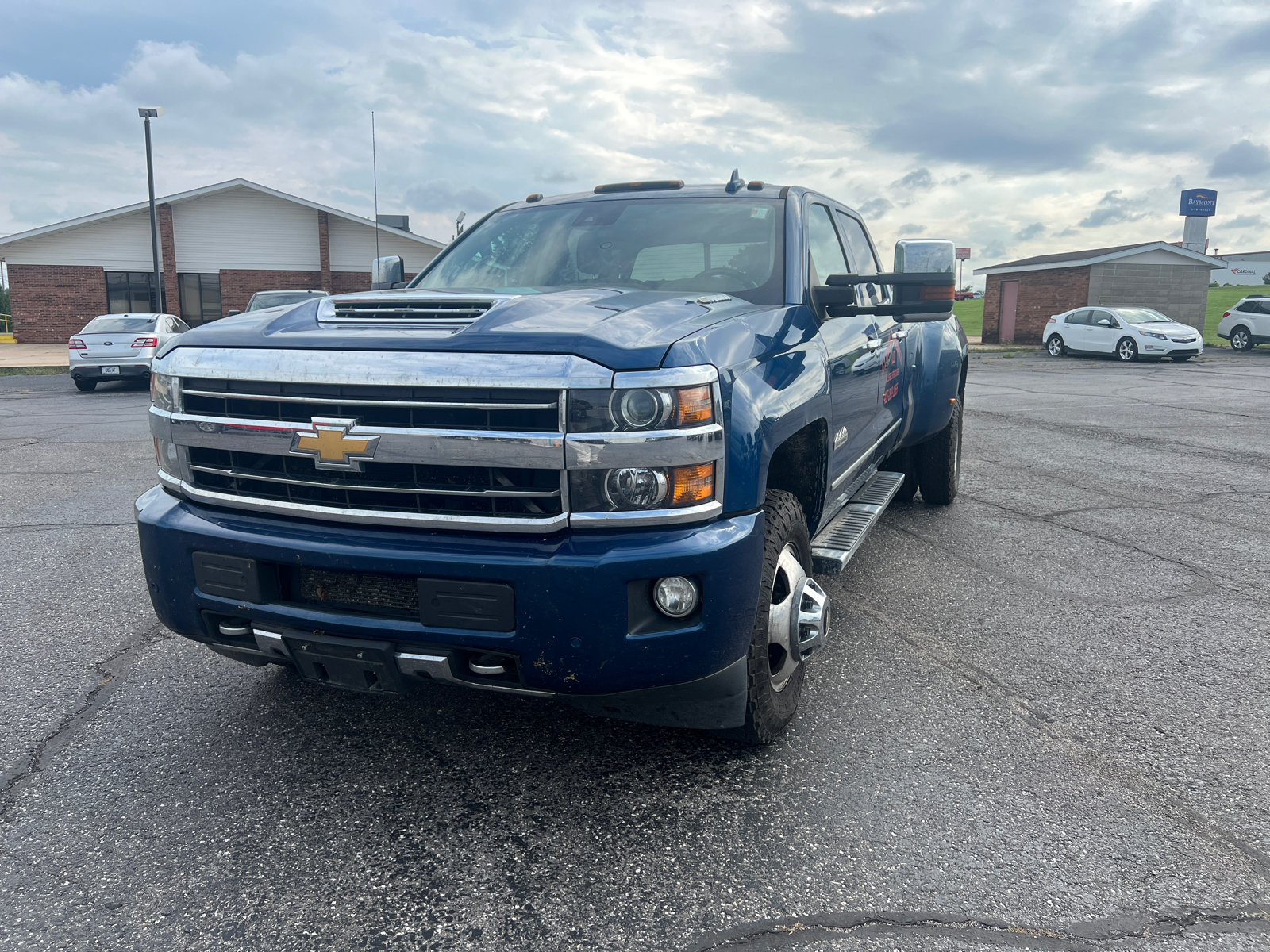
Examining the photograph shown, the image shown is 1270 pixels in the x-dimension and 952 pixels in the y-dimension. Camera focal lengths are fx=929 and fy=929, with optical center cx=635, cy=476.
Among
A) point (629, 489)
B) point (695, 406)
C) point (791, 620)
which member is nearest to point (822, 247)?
point (791, 620)

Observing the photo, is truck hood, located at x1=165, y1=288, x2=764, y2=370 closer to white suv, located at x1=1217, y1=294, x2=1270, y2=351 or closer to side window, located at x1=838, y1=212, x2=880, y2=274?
side window, located at x1=838, y1=212, x2=880, y2=274

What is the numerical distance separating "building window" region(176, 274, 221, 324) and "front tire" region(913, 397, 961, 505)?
31.1 m

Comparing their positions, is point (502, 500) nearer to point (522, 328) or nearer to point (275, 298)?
point (522, 328)

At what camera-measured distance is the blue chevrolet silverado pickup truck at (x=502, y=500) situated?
228cm

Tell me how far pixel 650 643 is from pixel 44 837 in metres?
1.70

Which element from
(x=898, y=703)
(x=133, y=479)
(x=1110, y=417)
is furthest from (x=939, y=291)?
(x=1110, y=417)

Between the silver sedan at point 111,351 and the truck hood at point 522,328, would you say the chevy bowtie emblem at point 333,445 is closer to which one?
the truck hood at point 522,328

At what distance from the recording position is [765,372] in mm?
2699

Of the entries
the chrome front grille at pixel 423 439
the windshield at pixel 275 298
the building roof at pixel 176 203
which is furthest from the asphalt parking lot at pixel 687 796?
the building roof at pixel 176 203

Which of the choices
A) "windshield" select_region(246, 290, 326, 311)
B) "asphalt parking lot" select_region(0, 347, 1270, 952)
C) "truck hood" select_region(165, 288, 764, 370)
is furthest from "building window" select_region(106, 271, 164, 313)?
"truck hood" select_region(165, 288, 764, 370)

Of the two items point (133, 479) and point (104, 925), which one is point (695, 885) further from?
point (133, 479)

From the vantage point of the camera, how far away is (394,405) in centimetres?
236

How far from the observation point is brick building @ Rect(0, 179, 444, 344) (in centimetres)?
3158

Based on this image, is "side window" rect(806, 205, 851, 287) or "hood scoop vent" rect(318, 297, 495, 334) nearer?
"hood scoop vent" rect(318, 297, 495, 334)
